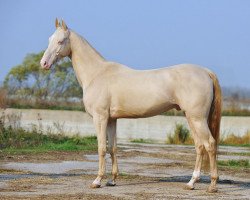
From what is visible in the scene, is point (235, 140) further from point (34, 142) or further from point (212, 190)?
point (212, 190)

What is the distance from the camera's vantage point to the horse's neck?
43.3 ft

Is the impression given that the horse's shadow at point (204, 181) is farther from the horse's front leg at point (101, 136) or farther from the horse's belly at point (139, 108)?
the horse's belly at point (139, 108)

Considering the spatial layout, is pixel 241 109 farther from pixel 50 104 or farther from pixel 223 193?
pixel 223 193

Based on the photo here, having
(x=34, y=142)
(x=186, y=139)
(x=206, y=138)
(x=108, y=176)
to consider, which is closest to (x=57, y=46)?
(x=108, y=176)

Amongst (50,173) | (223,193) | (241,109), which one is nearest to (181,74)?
(223,193)

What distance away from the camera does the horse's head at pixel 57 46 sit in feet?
42.8

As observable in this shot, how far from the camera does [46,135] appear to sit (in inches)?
977

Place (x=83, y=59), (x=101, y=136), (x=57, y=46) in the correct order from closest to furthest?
(x=101, y=136), (x=57, y=46), (x=83, y=59)

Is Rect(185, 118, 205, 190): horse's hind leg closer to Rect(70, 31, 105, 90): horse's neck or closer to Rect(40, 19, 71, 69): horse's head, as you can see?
Rect(70, 31, 105, 90): horse's neck

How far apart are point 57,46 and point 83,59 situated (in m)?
0.53

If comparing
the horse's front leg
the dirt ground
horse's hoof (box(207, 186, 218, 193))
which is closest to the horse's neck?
the horse's front leg

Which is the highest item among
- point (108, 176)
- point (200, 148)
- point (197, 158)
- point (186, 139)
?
point (200, 148)

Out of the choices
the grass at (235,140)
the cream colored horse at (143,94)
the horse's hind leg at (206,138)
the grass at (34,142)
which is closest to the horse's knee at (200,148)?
the cream colored horse at (143,94)

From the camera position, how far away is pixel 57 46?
13.1 metres
